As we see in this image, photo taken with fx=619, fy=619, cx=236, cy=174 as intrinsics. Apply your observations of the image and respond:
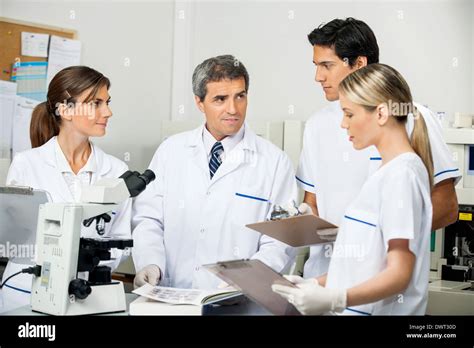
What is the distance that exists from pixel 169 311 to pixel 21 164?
740mm

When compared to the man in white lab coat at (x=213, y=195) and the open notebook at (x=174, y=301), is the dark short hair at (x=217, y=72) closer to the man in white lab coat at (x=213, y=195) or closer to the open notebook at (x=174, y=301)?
the man in white lab coat at (x=213, y=195)

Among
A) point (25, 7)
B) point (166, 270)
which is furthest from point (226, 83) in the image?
point (25, 7)

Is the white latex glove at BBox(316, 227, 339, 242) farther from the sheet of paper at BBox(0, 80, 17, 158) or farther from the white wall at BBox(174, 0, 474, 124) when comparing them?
the sheet of paper at BBox(0, 80, 17, 158)

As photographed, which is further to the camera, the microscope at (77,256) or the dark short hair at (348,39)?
the dark short hair at (348,39)

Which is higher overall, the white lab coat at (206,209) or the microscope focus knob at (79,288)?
the white lab coat at (206,209)

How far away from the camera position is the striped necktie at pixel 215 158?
2.04 m

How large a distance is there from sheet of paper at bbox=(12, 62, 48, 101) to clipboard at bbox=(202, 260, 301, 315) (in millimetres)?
1191

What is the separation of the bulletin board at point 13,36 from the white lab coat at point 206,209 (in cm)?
73

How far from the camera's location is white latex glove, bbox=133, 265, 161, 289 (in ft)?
6.15

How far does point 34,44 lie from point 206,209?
100 cm

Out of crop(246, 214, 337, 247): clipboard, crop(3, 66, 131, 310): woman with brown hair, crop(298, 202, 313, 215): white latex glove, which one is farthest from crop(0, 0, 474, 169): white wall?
crop(246, 214, 337, 247): clipboard

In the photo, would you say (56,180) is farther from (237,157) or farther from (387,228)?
(387,228)

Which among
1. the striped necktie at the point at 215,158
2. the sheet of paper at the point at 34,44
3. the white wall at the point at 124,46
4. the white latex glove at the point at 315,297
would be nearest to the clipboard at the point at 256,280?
the white latex glove at the point at 315,297

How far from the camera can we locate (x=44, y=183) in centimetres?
197
